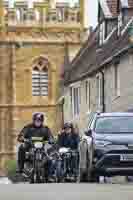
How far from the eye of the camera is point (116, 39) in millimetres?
33719

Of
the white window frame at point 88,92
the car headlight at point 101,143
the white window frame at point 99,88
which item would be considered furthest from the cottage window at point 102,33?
the car headlight at point 101,143

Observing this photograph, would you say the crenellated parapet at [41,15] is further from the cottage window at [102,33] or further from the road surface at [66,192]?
the road surface at [66,192]

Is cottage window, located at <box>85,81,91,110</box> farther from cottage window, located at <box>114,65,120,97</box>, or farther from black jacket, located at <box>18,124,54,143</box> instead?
black jacket, located at <box>18,124,54,143</box>

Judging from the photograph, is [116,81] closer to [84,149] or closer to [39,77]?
[84,149]

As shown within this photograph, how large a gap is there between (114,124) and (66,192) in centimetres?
453

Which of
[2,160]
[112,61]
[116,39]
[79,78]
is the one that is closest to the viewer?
[112,61]

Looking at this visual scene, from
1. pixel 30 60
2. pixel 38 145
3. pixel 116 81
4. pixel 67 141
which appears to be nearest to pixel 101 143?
pixel 38 145

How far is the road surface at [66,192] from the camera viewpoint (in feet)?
45.6

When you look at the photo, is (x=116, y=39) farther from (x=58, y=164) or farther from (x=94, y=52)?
(x=58, y=164)

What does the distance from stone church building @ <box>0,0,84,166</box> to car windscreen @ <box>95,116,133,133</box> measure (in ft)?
148

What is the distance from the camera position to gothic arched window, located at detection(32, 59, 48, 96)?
65875 mm

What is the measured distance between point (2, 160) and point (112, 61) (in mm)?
34754

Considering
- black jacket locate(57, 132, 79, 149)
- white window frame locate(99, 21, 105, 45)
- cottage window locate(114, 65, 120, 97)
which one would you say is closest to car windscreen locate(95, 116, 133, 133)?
black jacket locate(57, 132, 79, 149)

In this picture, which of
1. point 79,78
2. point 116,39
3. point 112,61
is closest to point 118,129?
point 112,61
